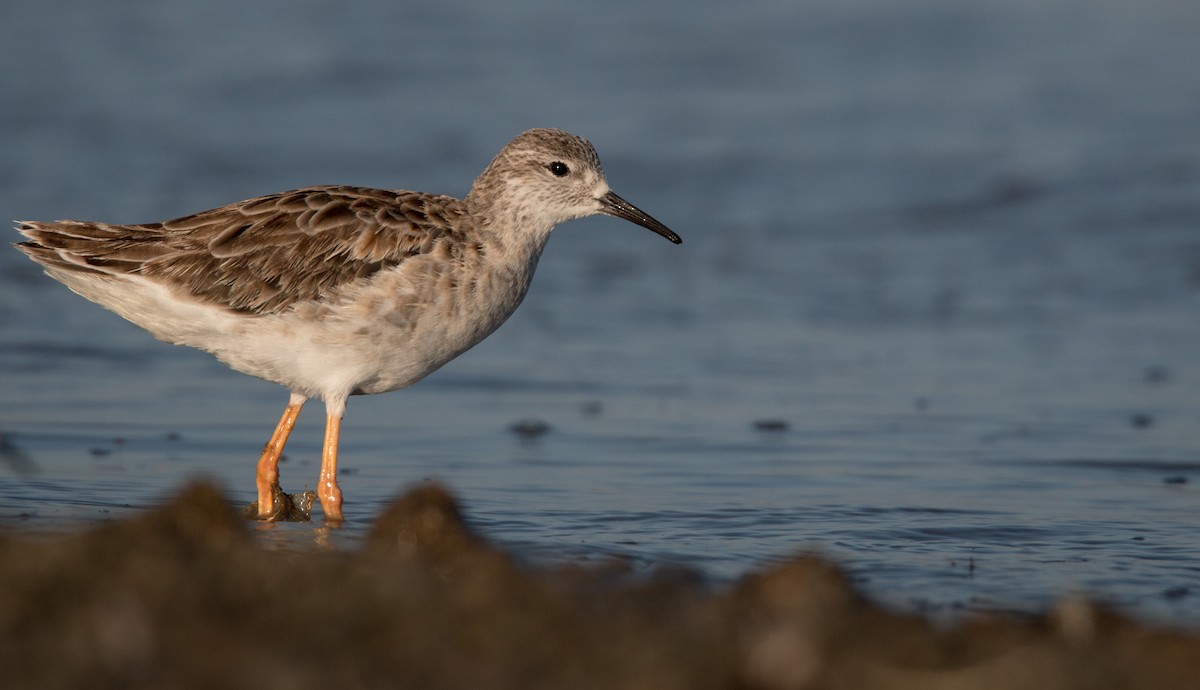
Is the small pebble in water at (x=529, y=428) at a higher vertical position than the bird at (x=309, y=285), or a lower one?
lower

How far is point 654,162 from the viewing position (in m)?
16.8

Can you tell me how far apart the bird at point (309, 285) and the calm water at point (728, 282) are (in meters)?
0.78

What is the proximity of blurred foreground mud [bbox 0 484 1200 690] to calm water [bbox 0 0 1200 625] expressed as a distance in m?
1.53

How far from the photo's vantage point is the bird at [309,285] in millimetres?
7508

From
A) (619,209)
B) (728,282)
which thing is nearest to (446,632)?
(619,209)

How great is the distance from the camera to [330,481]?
7684mm

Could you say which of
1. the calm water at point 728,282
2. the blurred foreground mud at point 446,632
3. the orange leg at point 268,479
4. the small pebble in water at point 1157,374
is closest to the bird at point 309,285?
the orange leg at point 268,479

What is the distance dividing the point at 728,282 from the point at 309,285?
6.21m

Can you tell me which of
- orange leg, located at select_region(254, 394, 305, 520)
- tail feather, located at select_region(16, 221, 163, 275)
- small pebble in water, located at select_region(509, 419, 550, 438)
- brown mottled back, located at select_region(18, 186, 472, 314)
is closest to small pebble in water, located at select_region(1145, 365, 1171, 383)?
small pebble in water, located at select_region(509, 419, 550, 438)

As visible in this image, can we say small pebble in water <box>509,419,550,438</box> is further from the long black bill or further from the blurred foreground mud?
the blurred foreground mud

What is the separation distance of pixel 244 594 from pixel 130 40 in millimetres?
17447

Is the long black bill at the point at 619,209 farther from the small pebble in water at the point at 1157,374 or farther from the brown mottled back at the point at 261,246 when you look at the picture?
the small pebble in water at the point at 1157,374

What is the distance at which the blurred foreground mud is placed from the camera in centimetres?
373

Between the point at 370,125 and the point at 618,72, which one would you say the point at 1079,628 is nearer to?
the point at 370,125
